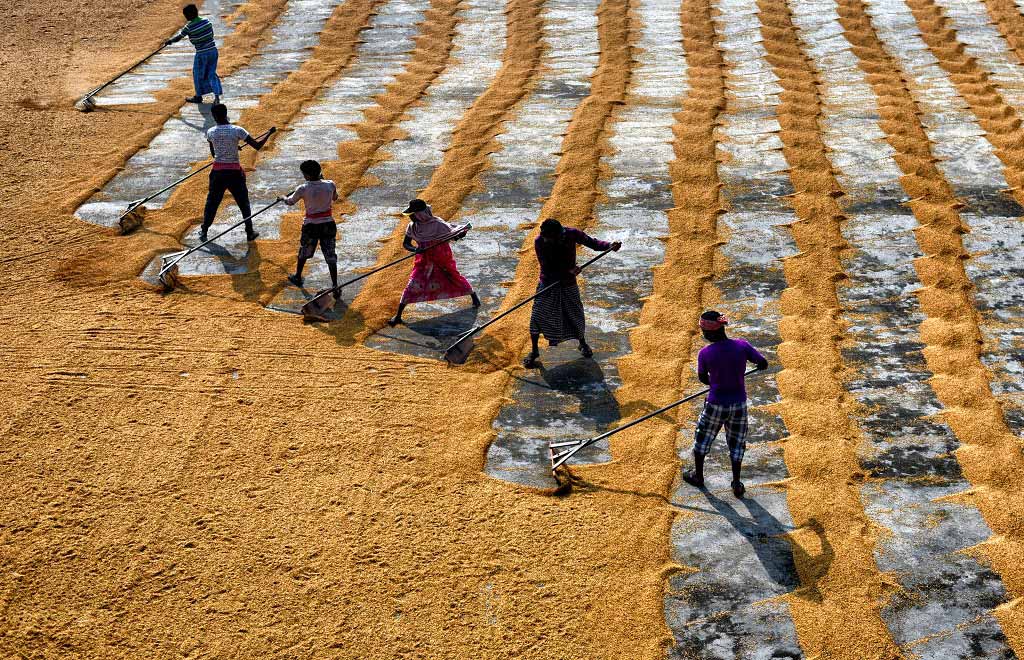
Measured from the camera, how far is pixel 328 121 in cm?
1477

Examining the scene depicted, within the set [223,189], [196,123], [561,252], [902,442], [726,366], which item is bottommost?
[196,123]

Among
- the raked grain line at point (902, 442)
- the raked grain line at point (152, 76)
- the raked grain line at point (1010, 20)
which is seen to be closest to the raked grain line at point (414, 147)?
the raked grain line at point (152, 76)

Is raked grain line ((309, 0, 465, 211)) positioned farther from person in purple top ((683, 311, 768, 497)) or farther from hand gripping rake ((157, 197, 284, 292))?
person in purple top ((683, 311, 768, 497))

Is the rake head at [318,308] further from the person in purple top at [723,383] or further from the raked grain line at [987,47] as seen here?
the raked grain line at [987,47]

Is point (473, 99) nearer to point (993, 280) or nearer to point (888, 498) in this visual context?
point (993, 280)

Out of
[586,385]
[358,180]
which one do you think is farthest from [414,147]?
[586,385]

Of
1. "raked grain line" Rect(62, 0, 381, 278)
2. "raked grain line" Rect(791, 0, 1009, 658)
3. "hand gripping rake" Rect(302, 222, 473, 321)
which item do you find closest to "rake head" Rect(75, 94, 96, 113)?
"raked grain line" Rect(62, 0, 381, 278)

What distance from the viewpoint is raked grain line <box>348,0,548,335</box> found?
9664mm

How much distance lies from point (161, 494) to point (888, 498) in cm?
543

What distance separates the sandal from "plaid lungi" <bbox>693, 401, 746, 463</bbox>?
0.80ft

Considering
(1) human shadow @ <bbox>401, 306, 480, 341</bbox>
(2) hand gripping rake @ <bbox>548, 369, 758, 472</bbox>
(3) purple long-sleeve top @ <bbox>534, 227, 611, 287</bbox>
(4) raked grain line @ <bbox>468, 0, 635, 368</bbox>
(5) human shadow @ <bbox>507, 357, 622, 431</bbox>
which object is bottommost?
(4) raked grain line @ <bbox>468, 0, 635, 368</bbox>

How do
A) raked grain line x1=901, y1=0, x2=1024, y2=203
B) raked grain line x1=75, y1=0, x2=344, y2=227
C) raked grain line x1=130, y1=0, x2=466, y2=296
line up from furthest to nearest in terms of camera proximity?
1. raked grain line x1=901, y1=0, x2=1024, y2=203
2. raked grain line x1=75, y1=0, x2=344, y2=227
3. raked grain line x1=130, y1=0, x2=466, y2=296

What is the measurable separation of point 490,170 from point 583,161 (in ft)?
4.38

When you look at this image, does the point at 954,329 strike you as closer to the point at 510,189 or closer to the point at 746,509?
the point at 746,509
